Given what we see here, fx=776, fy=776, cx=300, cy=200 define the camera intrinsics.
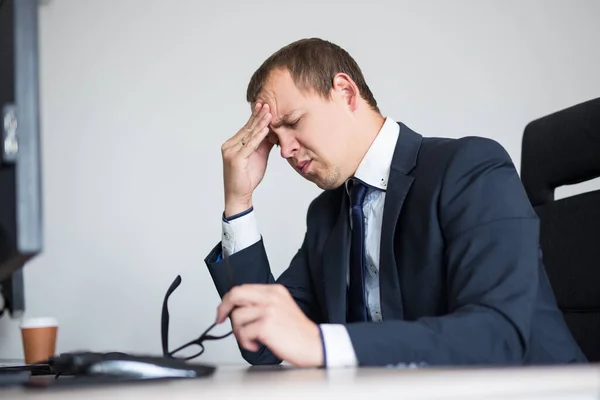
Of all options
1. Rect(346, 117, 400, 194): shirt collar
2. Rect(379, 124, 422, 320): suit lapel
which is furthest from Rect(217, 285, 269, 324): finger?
Rect(346, 117, 400, 194): shirt collar

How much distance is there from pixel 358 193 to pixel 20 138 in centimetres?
100

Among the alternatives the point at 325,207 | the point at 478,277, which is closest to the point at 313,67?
the point at 325,207

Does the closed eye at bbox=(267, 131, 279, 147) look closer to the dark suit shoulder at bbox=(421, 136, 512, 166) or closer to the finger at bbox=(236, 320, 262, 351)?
the dark suit shoulder at bbox=(421, 136, 512, 166)

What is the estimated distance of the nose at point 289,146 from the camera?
1659 mm

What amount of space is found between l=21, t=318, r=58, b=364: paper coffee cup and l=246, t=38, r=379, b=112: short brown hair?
31.1 inches

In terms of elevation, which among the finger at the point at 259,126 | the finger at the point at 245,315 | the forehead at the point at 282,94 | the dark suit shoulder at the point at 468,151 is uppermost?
the forehead at the point at 282,94

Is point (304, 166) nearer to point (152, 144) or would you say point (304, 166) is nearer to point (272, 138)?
point (272, 138)

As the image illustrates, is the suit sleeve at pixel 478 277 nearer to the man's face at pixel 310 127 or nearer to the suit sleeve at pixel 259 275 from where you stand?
the man's face at pixel 310 127

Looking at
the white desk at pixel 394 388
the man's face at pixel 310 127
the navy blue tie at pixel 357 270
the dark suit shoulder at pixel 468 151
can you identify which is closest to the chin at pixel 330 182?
the man's face at pixel 310 127

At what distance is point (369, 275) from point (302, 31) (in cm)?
125

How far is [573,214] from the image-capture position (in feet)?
4.96

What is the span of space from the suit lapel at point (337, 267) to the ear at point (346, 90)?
0.77ft

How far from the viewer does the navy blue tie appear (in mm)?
1513

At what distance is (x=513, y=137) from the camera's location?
273cm
